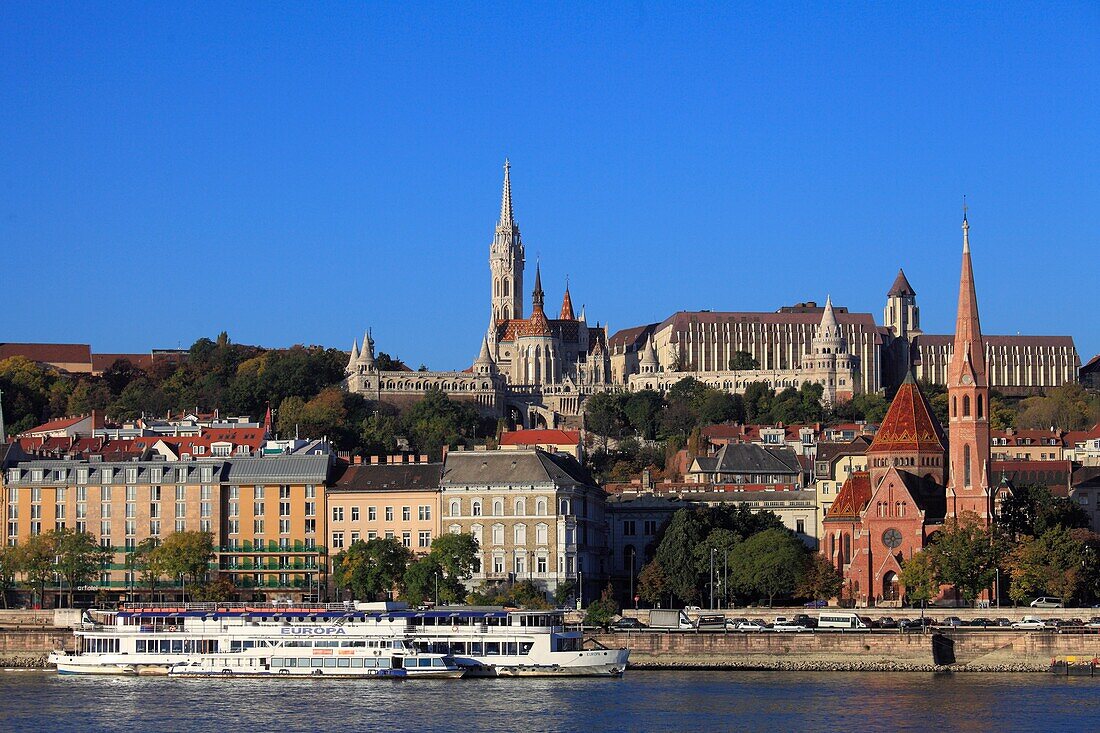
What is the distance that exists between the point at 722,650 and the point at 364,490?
26.7 m

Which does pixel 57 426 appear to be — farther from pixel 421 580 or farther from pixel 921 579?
pixel 921 579

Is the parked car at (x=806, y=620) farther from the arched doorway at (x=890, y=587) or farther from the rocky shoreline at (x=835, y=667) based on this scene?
the arched doorway at (x=890, y=587)

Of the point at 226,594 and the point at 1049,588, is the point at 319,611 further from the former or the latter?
the point at 1049,588

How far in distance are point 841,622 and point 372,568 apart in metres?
20.8

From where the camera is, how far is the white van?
82769 mm

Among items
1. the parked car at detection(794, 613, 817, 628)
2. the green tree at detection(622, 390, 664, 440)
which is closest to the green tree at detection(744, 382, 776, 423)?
the green tree at detection(622, 390, 664, 440)

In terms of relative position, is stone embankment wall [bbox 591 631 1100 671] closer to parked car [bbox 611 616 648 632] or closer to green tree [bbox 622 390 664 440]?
parked car [bbox 611 616 648 632]

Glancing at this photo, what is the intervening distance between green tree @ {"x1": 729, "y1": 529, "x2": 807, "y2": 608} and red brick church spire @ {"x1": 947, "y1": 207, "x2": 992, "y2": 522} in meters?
8.40

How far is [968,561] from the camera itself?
304 ft

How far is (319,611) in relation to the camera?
269 feet

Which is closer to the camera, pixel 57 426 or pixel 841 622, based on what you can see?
pixel 841 622

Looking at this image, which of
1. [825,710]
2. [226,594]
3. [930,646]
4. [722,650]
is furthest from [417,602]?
[825,710]

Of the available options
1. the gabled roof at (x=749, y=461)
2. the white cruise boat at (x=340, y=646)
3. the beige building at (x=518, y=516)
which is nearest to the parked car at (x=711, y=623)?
the white cruise boat at (x=340, y=646)

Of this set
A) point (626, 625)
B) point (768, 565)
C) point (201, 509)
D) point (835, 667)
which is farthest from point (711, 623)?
point (201, 509)
